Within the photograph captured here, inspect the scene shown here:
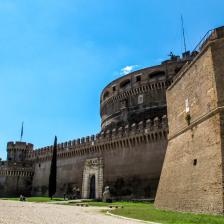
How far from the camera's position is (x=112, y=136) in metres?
32.1

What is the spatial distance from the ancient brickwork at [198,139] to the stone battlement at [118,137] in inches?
393

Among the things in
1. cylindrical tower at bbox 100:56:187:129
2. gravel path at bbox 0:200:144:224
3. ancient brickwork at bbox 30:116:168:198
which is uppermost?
cylindrical tower at bbox 100:56:187:129

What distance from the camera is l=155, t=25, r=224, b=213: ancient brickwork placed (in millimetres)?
12039

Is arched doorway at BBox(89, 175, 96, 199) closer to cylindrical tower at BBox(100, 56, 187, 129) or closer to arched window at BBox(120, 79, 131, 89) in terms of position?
cylindrical tower at BBox(100, 56, 187, 129)

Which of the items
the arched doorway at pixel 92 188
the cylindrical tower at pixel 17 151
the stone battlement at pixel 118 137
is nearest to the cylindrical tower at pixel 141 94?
the stone battlement at pixel 118 137

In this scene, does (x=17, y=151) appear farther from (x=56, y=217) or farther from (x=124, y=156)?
(x=56, y=217)

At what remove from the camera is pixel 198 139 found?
1400 cm

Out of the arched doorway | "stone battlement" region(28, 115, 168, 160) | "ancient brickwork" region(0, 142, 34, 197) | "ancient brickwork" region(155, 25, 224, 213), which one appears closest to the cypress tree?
"stone battlement" region(28, 115, 168, 160)

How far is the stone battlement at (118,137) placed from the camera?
27.7 metres

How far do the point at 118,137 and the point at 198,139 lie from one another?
17705 millimetres

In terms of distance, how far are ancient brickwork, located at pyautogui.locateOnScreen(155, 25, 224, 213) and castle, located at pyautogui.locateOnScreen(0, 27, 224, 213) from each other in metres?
0.04

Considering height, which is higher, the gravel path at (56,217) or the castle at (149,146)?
the castle at (149,146)

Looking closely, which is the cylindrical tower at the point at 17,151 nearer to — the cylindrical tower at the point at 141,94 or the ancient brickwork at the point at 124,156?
the ancient brickwork at the point at 124,156

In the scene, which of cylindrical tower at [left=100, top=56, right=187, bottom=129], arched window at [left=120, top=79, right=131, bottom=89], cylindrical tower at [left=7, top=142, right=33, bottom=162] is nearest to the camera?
cylindrical tower at [left=100, top=56, right=187, bottom=129]
